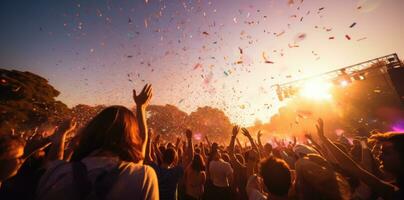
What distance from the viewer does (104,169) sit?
1.37 metres

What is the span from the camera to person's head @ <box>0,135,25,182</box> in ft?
7.40

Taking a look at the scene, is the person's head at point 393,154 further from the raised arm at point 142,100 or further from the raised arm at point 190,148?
the raised arm at point 190,148

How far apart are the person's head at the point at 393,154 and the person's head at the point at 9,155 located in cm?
439

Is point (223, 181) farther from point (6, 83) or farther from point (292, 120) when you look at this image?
point (292, 120)

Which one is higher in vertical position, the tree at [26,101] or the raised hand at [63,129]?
the tree at [26,101]

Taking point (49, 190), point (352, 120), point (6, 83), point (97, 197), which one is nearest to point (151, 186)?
point (97, 197)

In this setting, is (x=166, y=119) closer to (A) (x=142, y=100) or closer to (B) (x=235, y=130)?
(B) (x=235, y=130)

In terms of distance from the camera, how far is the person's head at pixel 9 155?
2256 mm

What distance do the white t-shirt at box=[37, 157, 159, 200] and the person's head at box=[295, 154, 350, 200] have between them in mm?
2065

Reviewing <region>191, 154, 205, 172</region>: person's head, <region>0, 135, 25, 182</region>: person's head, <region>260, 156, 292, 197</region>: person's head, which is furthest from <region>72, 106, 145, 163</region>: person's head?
<region>191, 154, 205, 172</region>: person's head

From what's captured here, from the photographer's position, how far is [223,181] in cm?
516

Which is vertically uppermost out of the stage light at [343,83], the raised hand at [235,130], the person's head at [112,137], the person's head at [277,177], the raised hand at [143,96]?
the stage light at [343,83]

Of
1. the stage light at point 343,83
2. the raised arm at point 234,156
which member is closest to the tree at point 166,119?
the stage light at point 343,83

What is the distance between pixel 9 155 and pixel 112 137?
1646mm
